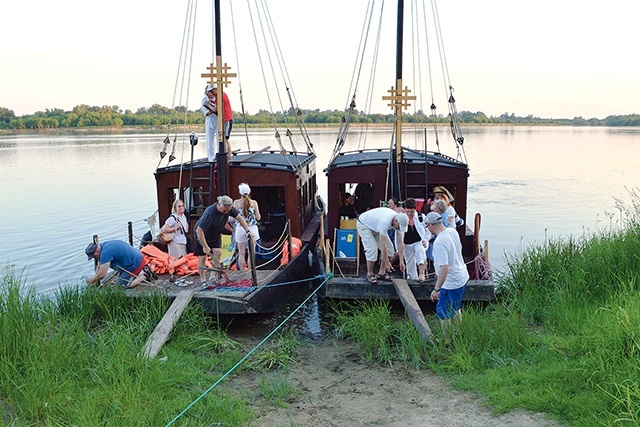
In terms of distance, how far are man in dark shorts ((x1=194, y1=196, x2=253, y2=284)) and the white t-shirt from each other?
11.0ft

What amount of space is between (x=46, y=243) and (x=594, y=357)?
17770mm

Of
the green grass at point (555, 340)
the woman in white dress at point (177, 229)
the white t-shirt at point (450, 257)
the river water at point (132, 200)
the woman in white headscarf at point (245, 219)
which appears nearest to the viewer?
the green grass at point (555, 340)

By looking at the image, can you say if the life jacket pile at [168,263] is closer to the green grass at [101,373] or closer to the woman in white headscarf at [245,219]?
the woman in white headscarf at [245,219]

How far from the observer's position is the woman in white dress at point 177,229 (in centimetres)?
1130

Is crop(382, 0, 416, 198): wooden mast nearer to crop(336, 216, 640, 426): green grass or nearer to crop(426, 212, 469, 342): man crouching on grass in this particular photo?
crop(336, 216, 640, 426): green grass

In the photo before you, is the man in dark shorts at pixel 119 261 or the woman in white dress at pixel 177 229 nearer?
the man in dark shorts at pixel 119 261

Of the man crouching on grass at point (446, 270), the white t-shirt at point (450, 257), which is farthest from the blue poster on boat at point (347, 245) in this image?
the white t-shirt at point (450, 257)

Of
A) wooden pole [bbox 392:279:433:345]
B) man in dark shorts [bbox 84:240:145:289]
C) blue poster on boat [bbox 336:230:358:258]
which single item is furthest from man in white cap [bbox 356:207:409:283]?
man in dark shorts [bbox 84:240:145:289]

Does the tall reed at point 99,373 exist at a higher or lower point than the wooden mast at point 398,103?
lower

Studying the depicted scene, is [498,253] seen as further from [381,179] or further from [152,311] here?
[152,311]

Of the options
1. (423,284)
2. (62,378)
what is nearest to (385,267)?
(423,284)

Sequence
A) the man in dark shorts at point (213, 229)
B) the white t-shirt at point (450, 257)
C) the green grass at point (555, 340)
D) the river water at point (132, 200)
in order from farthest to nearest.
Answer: the river water at point (132, 200)
the man in dark shorts at point (213, 229)
the white t-shirt at point (450, 257)
the green grass at point (555, 340)

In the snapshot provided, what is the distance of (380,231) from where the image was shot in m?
9.30

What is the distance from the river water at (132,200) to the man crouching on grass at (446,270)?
6.64 meters
